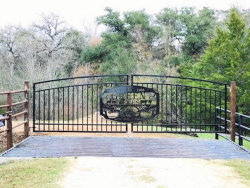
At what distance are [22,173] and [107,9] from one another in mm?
21632

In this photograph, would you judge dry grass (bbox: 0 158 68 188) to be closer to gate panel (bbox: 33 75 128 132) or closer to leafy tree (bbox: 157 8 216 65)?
gate panel (bbox: 33 75 128 132)

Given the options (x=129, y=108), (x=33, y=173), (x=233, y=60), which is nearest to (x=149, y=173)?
(x=33, y=173)

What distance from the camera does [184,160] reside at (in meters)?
5.16

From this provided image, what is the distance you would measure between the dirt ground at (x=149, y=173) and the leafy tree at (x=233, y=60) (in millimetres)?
12007

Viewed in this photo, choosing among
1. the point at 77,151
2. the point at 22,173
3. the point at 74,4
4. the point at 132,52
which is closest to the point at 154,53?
the point at 132,52

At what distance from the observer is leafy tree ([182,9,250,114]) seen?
53.5ft

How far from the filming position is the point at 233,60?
1656cm

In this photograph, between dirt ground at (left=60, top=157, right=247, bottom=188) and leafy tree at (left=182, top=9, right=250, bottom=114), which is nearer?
dirt ground at (left=60, top=157, right=247, bottom=188)

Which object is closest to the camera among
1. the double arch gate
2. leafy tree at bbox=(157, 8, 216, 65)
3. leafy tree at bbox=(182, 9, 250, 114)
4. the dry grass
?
the dry grass

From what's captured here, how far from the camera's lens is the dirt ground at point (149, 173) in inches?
153

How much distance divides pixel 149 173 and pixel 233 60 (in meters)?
13.7

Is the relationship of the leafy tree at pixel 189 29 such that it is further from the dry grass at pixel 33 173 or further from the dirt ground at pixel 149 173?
the dry grass at pixel 33 173

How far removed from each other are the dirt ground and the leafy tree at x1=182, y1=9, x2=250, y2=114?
12.0 meters

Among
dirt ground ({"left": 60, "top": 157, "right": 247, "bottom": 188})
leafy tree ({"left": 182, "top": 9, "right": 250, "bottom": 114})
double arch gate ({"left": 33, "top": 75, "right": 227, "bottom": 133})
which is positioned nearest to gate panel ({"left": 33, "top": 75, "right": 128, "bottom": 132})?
double arch gate ({"left": 33, "top": 75, "right": 227, "bottom": 133})
